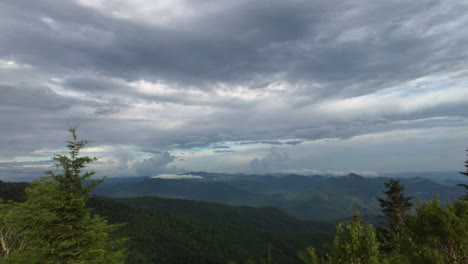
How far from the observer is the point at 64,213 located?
17.6 m

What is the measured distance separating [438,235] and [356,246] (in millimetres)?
13363

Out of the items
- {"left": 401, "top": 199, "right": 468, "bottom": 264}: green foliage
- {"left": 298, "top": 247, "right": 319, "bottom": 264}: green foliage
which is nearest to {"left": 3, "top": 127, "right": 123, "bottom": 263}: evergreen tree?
{"left": 298, "top": 247, "right": 319, "bottom": 264}: green foliage

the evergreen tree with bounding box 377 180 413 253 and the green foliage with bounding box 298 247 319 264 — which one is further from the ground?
the green foliage with bounding box 298 247 319 264

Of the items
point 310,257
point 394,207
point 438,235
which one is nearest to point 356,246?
point 310,257

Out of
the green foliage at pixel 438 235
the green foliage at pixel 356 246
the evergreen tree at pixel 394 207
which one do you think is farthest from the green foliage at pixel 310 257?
the evergreen tree at pixel 394 207

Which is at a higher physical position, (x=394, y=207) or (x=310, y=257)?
(x=310, y=257)

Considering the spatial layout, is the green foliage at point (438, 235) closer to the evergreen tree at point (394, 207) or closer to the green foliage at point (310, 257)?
the green foliage at point (310, 257)

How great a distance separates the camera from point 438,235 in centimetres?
2183

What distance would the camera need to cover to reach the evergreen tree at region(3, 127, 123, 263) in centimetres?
1698

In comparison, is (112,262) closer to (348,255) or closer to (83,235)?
(83,235)

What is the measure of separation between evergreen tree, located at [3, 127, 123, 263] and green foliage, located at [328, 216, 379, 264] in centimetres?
1399

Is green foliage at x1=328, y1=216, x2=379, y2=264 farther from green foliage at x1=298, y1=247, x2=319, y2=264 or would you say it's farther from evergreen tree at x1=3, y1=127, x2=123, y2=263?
evergreen tree at x1=3, y1=127, x2=123, y2=263

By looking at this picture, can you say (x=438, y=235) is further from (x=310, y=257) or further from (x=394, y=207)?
(x=394, y=207)

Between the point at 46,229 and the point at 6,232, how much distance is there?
28.9m
